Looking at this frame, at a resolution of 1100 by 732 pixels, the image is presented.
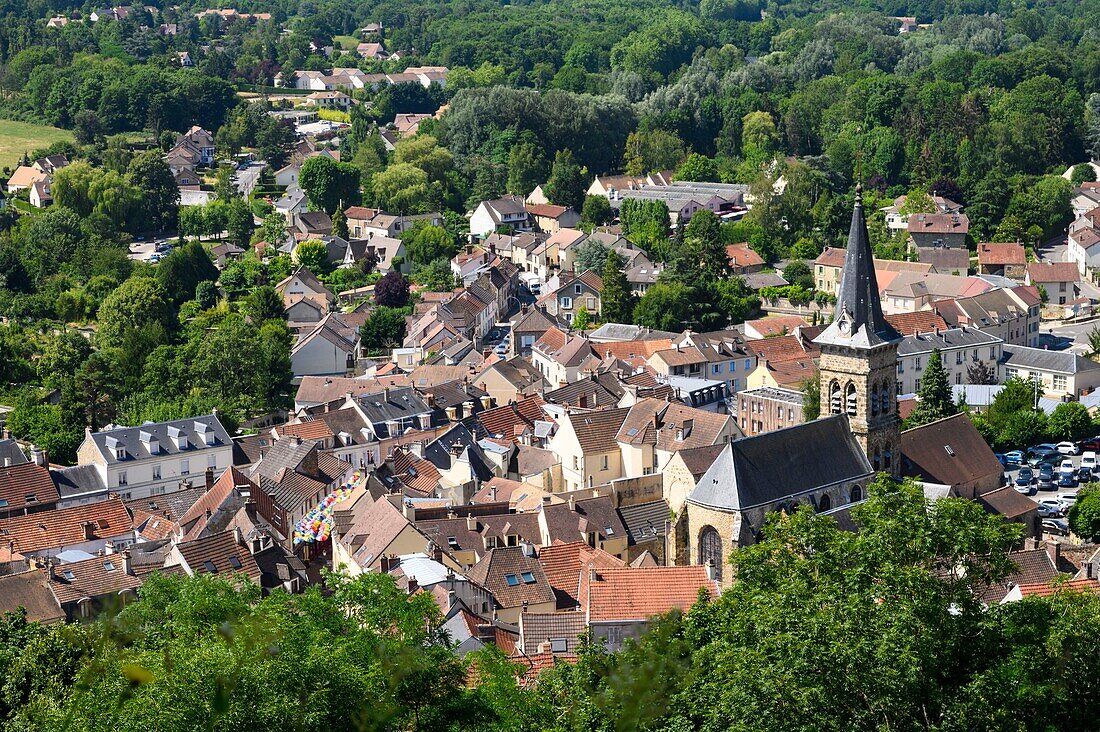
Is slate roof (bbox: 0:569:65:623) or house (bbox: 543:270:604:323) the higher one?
slate roof (bbox: 0:569:65:623)

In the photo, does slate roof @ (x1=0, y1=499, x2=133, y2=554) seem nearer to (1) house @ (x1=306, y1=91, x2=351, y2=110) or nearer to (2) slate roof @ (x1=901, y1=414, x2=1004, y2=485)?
(2) slate roof @ (x1=901, y1=414, x2=1004, y2=485)

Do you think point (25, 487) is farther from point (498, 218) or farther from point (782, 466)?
point (498, 218)

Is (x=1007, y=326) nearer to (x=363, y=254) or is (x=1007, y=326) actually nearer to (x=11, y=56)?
(x=363, y=254)

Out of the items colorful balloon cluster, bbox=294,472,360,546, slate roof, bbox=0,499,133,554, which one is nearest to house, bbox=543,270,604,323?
colorful balloon cluster, bbox=294,472,360,546

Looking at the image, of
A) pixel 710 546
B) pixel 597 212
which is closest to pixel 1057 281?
pixel 597 212

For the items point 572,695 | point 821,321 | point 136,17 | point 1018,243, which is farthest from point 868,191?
point 136,17

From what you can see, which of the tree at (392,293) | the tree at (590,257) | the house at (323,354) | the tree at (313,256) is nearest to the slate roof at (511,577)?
the house at (323,354)

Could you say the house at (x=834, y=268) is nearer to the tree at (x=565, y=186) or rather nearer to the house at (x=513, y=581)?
the tree at (x=565, y=186)
